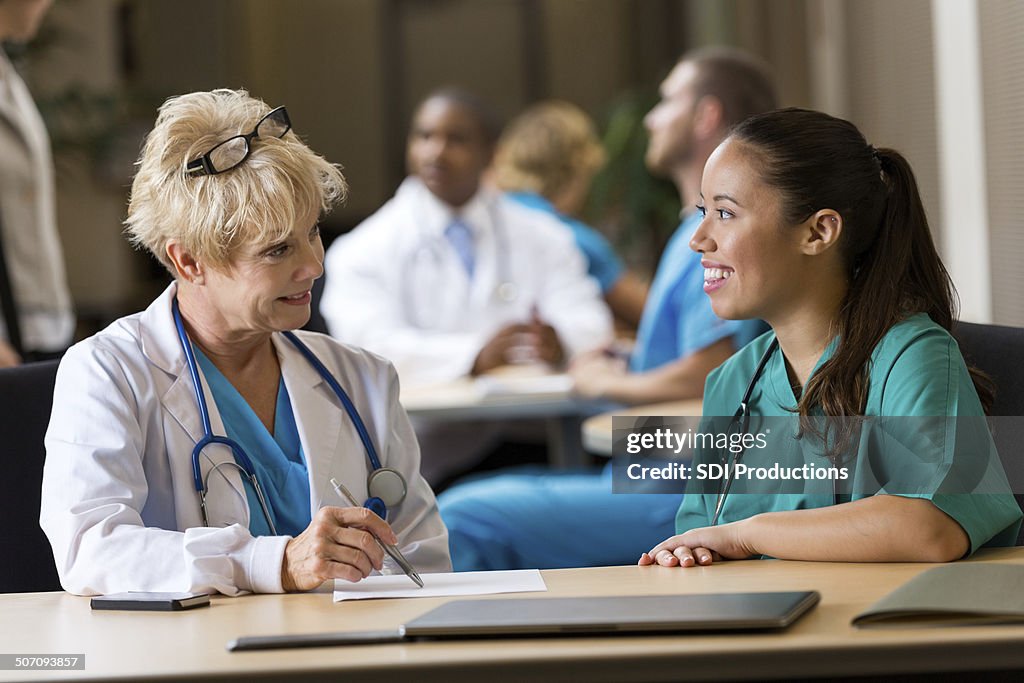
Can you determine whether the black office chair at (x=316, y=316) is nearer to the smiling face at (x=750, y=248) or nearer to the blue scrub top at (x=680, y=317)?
the smiling face at (x=750, y=248)

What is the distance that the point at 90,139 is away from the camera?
7.02m

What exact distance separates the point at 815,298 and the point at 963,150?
239cm

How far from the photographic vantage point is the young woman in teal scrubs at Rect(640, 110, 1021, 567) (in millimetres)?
1603

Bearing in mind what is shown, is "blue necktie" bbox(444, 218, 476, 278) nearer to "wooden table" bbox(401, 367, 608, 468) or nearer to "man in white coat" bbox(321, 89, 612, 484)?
"man in white coat" bbox(321, 89, 612, 484)

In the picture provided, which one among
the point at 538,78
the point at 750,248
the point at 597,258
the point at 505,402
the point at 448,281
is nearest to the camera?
the point at 750,248

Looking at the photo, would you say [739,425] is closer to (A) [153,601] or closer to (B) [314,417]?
(B) [314,417]

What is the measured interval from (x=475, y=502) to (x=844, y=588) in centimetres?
160

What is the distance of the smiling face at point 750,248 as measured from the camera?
1757mm

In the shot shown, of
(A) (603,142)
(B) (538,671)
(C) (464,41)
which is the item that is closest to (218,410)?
(B) (538,671)

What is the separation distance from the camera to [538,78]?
33.6 feet

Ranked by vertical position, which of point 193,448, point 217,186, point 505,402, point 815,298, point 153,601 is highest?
point 217,186

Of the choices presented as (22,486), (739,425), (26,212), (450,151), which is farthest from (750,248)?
(450,151)

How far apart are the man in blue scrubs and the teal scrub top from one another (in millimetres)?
833

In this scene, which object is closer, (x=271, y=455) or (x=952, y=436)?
(x=952, y=436)
